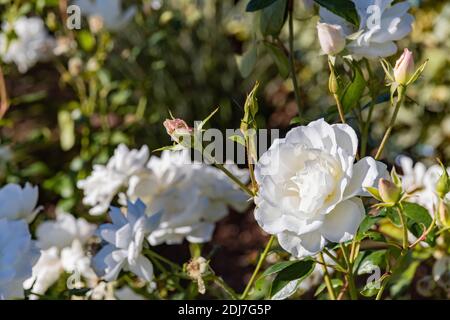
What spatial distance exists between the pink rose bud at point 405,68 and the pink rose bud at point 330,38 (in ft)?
0.30

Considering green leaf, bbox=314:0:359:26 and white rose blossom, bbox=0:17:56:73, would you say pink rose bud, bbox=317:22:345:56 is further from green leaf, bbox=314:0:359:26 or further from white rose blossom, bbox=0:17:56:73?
white rose blossom, bbox=0:17:56:73

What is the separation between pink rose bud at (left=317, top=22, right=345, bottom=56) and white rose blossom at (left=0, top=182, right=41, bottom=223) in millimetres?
579

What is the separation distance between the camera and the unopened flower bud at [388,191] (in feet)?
2.71

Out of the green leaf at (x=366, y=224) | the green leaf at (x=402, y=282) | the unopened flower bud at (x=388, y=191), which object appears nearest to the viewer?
the unopened flower bud at (x=388, y=191)

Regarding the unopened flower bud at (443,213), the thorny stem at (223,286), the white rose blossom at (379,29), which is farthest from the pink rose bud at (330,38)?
the thorny stem at (223,286)

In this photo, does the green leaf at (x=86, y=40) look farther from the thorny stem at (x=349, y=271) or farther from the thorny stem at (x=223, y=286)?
the thorny stem at (x=349, y=271)

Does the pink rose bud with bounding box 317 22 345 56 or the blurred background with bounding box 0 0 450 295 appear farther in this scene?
the blurred background with bounding box 0 0 450 295

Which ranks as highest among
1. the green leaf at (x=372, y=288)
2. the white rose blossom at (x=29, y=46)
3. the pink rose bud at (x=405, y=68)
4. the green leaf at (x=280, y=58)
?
the pink rose bud at (x=405, y=68)

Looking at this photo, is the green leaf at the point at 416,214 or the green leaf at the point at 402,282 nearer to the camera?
the green leaf at the point at 416,214

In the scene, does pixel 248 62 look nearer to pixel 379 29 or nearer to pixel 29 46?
pixel 379 29

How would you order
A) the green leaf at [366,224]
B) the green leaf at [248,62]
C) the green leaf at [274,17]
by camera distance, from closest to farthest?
the green leaf at [366,224], the green leaf at [274,17], the green leaf at [248,62]

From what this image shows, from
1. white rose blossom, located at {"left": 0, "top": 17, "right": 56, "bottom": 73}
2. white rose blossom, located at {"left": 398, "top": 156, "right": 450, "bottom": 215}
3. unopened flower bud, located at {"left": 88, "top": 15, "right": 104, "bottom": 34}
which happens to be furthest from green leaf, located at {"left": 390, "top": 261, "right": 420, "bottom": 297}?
white rose blossom, located at {"left": 0, "top": 17, "right": 56, "bottom": 73}

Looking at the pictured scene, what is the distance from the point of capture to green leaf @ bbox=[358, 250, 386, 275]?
110 centimetres

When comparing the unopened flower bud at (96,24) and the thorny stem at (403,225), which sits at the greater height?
the thorny stem at (403,225)
